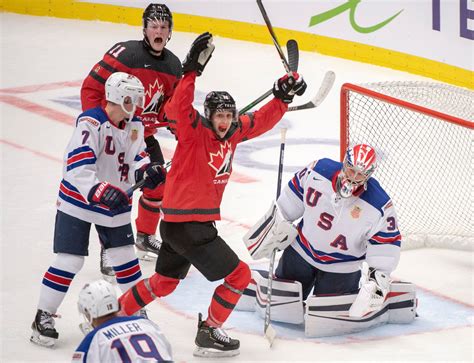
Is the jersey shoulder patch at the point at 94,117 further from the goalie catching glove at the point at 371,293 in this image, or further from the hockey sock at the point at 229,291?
the goalie catching glove at the point at 371,293

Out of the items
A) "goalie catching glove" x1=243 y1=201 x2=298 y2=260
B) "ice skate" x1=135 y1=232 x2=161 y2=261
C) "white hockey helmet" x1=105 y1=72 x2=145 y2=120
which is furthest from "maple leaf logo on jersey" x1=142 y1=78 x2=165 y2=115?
"goalie catching glove" x1=243 y1=201 x2=298 y2=260

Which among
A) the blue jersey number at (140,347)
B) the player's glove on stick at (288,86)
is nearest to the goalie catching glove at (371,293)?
the player's glove on stick at (288,86)

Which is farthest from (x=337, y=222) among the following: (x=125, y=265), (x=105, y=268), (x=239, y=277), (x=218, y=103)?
(x=105, y=268)

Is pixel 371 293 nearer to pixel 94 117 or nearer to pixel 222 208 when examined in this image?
pixel 94 117

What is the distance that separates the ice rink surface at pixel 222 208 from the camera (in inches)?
178

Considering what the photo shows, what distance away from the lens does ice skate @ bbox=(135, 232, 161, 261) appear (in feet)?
18.1

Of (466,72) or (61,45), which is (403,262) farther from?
(61,45)

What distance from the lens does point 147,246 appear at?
554cm

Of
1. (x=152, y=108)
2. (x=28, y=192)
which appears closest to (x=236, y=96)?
(x=28, y=192)

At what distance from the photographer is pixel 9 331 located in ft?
14.8

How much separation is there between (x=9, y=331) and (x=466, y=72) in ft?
15.1

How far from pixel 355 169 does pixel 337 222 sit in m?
0.27

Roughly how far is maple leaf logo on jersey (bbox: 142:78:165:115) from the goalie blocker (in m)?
0.99

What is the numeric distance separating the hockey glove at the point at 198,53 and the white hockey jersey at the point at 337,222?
2.41 feet
